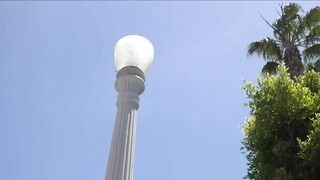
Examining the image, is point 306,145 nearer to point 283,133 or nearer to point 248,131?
point 283,133

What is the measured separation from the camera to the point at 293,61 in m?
15.7

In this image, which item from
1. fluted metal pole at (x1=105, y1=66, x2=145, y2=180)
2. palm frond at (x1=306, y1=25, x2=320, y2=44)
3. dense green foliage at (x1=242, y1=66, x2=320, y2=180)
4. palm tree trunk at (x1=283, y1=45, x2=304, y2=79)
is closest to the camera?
fluted metal pole at (x1=105, y1=66, x2=145, y2=180)

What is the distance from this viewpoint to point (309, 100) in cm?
945

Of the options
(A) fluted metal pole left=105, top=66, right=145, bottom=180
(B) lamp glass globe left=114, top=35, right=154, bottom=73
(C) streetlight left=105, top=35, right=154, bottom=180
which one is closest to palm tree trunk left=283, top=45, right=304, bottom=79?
(B) lamp glass globe left=114, top=35, right=154, bottom=73

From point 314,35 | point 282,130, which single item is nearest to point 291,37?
point 314,35

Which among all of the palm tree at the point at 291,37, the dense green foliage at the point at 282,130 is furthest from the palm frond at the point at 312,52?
the dense green foliage at the point at 282,130

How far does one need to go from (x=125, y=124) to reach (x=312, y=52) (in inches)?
501

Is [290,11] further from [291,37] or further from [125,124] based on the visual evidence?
[125,124]

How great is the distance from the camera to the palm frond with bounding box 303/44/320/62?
1702 centimetres

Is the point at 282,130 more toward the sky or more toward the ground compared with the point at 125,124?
more toward the sky

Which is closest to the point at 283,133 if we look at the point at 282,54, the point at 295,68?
the point at 295,68

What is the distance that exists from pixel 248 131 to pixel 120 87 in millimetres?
4320

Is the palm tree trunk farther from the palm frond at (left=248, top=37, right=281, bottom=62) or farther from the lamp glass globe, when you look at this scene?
the lamp glass globe

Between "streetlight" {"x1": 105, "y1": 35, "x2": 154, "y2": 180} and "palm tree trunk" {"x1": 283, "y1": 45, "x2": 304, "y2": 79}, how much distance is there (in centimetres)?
915
